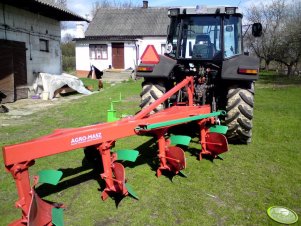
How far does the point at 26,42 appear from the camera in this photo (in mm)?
12297

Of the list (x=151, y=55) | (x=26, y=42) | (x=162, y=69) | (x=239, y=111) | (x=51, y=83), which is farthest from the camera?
(x=26, y=42)

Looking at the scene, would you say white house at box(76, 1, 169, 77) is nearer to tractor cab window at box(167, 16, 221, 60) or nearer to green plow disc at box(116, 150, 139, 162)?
tractor cab window at box(167, 16, 221, 60)

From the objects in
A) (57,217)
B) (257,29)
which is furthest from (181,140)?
(257,29)

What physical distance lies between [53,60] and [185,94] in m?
10.7

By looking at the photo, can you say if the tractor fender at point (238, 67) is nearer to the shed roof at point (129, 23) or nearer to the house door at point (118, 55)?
the house door at point (118, 55)

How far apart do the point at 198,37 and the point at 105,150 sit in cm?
328

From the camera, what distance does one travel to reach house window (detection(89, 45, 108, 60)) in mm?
25672

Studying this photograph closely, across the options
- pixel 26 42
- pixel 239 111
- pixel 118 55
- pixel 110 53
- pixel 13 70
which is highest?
pixel 110 53

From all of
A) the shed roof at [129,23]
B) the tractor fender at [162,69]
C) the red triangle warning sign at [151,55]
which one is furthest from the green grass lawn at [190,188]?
the shed roof at [129,23]

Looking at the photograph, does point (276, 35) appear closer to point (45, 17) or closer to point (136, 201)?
point (45, 17)

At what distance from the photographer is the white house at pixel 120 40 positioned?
989 inches

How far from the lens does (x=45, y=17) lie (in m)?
13.7

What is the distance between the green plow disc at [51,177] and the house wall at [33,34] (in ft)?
31.0

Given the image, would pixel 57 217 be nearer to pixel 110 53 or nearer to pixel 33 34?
pixel 33 34
